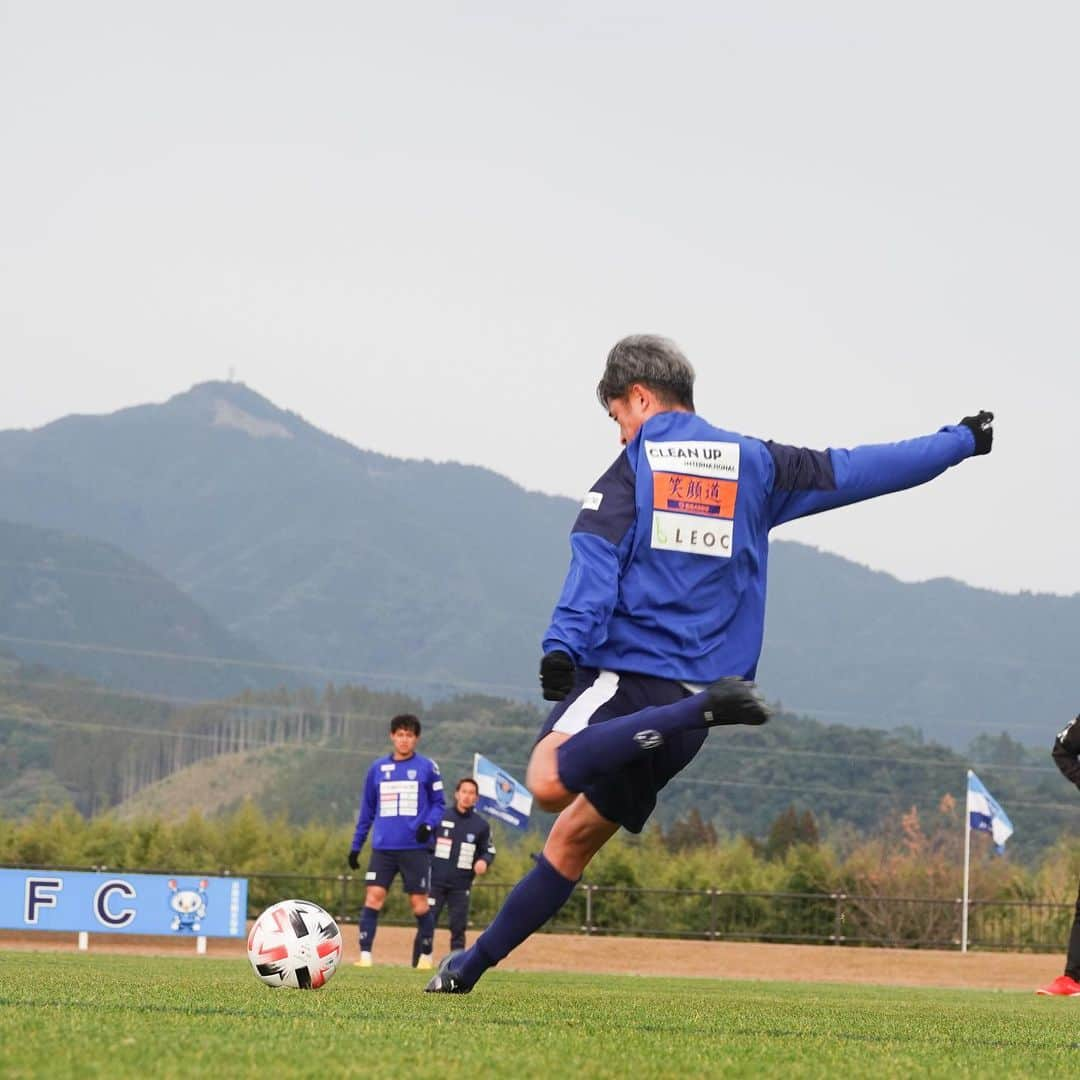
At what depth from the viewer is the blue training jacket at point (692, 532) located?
20.1 ft

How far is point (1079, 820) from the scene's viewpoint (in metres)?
91.2

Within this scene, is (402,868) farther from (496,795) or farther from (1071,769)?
(496,795)

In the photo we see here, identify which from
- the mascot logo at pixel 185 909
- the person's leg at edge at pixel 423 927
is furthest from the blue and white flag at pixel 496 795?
the person's leg at edge at pixel 423 927

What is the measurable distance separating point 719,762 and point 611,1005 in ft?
287

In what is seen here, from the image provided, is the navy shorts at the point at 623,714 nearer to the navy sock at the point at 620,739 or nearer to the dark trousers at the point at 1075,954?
the navy sock at the point at 620,739

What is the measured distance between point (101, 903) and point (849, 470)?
1771 cm

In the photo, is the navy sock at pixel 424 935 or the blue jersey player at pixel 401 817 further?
the navy sock at pixel 424 935

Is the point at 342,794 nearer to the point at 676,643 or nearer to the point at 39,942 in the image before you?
the point at 39,942

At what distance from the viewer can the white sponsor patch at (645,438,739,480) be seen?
20.4 ft

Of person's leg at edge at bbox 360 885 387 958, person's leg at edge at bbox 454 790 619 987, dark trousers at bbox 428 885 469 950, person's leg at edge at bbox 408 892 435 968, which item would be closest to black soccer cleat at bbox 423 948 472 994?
person's leg at edge at bbox 454 790 619 987

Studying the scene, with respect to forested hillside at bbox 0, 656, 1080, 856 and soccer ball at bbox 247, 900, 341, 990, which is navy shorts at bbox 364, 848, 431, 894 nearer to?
soccer ball at bbox 247, 900, 341, 990

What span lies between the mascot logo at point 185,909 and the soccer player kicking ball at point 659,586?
54.9 ft

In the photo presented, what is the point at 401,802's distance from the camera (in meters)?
15.1

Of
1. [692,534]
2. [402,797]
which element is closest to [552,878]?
[692,534]
